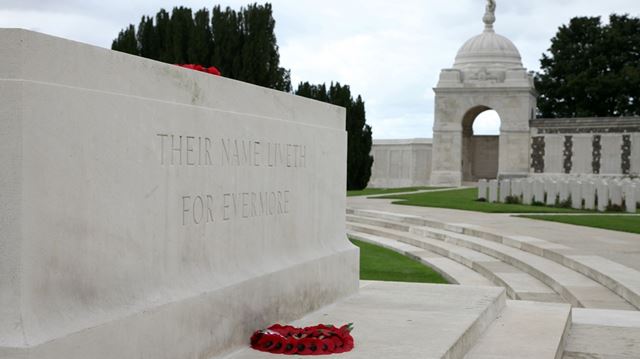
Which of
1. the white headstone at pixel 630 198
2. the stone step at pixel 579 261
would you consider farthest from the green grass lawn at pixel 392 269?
the white headstone at pixel 630 198

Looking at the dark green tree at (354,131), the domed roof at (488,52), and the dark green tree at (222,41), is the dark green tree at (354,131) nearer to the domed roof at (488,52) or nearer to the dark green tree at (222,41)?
the dark green tree at (222,41)

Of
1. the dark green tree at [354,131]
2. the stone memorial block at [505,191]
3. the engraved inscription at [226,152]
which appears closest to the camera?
the engraved inscription at [226,152]

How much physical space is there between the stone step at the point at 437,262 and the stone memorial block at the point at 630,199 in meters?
7.28

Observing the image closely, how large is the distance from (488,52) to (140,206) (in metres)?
37.0

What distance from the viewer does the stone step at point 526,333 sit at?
4406 mm

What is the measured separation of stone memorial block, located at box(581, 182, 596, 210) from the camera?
1888 cm

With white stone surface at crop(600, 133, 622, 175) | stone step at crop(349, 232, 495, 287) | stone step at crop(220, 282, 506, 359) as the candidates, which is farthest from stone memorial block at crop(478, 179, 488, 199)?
stone step at crop(220, 282, 506, 359)

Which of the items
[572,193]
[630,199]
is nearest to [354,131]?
[572,193]

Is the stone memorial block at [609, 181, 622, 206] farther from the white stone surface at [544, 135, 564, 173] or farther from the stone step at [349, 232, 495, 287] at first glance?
the white stone surface at [544, 135, 564, 173]

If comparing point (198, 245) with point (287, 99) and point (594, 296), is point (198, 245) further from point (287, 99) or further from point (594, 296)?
point (594, 296)

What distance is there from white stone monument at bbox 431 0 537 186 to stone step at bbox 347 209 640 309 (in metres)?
24.3

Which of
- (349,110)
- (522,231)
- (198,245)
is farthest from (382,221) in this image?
(349,110)

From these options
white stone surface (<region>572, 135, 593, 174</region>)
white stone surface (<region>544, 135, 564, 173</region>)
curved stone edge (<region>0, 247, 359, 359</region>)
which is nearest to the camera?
curved stone edge (<region>0, 247, 359, 359</region>)

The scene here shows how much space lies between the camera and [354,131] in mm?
30281
